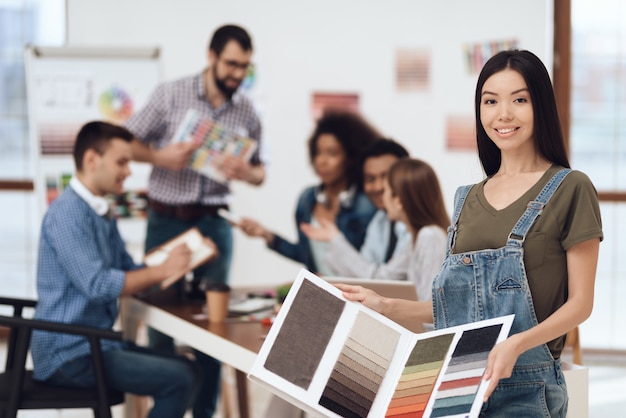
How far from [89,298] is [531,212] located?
1.84m

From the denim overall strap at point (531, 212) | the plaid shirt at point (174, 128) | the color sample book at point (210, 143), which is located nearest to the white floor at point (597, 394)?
the plaid shirt at point (174, 128)

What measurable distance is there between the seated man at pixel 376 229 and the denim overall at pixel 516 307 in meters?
1.74

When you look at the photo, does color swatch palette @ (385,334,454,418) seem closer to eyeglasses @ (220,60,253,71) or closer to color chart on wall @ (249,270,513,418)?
color chart on wall @ (249,270,513,418)

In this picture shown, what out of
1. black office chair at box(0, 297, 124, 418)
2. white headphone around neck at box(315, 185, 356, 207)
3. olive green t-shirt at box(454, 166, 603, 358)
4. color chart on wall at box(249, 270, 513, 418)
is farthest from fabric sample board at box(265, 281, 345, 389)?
white headphone around neck at box(315, 185, 356, 207)

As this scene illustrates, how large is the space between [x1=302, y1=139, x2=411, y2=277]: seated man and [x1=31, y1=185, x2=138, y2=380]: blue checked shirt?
786 mm

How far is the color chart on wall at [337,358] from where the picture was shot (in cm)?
159

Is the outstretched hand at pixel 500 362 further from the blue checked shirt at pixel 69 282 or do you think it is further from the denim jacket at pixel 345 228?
the denim jacket at pixel 345 228

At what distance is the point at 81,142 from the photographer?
3.20 metres

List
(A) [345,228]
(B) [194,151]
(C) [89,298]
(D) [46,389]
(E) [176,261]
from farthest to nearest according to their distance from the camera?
(B) [194,151]
(A) [345,228]
(E) [176,261]
(C) [89,298]
(D) [46,389]

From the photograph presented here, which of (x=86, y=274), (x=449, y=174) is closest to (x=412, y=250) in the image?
(x=86, y=274)

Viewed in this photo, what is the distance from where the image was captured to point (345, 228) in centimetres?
402

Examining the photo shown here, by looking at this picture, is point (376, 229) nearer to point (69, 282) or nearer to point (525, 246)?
point (69, 282)

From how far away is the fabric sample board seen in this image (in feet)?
5.29

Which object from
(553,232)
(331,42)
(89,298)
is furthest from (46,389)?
(331,42)
